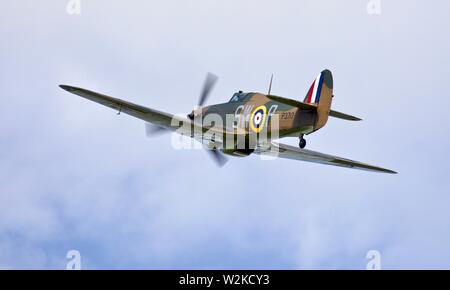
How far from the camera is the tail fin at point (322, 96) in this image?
98.0 feet

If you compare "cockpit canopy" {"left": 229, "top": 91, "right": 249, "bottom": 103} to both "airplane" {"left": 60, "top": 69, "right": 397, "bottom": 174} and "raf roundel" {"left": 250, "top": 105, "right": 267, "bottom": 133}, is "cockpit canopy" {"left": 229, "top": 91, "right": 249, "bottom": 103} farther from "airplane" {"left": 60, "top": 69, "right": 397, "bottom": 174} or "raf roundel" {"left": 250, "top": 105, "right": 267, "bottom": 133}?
"raf roundel" {"left": 250, "top": 105, "right": 267, "bottom": 133}

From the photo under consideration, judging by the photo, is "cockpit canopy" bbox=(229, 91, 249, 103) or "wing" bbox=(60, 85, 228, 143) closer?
"wing" bbox=(60, 85, 228, 143)

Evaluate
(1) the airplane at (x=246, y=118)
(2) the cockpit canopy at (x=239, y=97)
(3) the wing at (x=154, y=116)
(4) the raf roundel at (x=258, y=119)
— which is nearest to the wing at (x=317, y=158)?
(1) the airplane at (x=246, y=118)

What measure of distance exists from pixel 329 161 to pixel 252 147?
16.3 ft

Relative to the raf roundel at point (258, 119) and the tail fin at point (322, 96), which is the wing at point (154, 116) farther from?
the tail fin at point (322, 96)

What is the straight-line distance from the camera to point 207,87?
35.5m

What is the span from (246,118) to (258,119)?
2.18ft

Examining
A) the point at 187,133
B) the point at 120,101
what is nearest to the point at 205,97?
the point at 187,133

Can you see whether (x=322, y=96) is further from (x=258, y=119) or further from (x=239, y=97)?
(x=239, y=97)

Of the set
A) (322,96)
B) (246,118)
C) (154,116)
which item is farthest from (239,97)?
(322,96)

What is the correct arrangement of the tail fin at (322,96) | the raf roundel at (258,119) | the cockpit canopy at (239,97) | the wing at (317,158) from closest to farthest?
the tail fin at (322,96), the raf roundel at (258,119), the cockpit canopy at (239,97), the wing at (317,158)

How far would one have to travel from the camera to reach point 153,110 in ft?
107

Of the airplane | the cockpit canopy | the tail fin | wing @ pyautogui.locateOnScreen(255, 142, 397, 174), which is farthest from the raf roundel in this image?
wing @ pyautogui.locateOnScreen(255, 142, 397, 174)

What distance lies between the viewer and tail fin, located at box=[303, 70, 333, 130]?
29.9 metres
